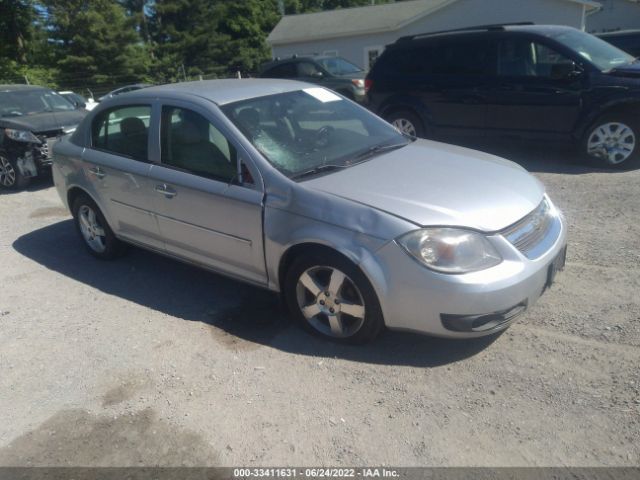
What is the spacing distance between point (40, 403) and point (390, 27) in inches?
1165

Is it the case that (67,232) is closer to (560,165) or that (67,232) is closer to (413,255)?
(413,255)

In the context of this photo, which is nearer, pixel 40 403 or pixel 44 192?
pixel 40 403

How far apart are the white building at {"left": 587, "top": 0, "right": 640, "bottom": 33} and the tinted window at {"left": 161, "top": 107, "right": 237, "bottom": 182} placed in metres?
36.5

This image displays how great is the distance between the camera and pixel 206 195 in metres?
3.91

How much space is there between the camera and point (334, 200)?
3334 mm

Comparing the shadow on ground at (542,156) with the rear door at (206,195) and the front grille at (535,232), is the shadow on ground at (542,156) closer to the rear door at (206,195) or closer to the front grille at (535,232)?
the front grille at (535,232)

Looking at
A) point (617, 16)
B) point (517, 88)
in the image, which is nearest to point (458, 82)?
point (517, 88)

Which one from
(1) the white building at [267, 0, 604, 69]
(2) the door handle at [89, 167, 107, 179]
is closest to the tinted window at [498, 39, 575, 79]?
(2) the door handle at [89, 167, 107, 179]

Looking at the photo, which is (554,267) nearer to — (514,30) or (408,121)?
(514,30)

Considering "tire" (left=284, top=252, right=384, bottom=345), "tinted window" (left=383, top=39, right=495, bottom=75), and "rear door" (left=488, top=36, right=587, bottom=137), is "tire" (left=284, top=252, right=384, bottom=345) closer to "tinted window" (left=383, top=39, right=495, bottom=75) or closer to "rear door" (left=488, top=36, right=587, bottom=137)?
"rear door" (left=488, top=36, right=587, bottom=137)

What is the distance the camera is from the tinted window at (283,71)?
1606 cm

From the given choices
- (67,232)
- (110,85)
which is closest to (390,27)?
(110,85)

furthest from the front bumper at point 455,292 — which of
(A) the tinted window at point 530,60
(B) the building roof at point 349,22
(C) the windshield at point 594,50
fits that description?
(B) the building roof at point 349,22

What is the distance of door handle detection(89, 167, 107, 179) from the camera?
4840 mm
